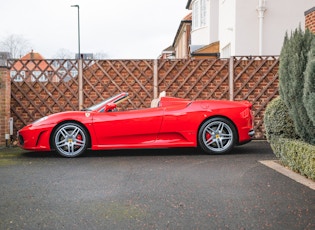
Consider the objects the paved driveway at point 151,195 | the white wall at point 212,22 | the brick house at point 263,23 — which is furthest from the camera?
the white wall at point 212,22

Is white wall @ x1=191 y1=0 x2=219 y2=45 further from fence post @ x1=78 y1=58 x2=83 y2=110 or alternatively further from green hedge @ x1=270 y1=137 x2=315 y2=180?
green hedge @ x1=270 y1=137 x2=315 y2=180

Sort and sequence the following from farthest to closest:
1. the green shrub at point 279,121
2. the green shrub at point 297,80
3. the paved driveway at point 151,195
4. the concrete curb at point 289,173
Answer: the green shrub at point 279,121
the green shrub at point 297,80
the concrete curb at point 289,173
the paved driveway at point 151,195

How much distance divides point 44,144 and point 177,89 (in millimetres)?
4038

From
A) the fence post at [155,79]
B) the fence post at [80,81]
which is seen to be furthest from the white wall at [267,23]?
the fence post at [80,81]

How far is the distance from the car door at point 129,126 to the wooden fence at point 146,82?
3.02 m

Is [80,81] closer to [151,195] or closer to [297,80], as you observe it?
[297,80]

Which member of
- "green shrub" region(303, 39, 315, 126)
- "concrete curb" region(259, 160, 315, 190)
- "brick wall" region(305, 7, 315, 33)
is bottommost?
"concrete curb" region(259, 160, 315, 190)

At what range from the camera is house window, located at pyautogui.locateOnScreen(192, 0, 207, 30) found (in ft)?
76.8

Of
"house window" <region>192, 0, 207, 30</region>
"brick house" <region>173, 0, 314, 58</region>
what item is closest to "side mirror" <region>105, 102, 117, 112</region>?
"brick house" <region>173, 0, 314, 58</region>

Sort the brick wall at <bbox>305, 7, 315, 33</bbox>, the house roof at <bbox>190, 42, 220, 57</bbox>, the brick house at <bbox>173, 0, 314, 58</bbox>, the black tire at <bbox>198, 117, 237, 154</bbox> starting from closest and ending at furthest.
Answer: the black tire at <bbox>198, 117, 237, 154</bbox> → the brick wall at <bbox>305, 7, 315, 33</bbox> → the brick house at <bbox>173, 0, 314, 58</bbox> → the house roof at <bbox>190, 42, 220, 57</bbox>

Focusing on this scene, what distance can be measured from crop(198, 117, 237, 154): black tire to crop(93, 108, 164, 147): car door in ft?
2.64

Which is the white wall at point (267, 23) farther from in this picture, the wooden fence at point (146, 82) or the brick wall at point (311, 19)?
the brick wall at point (311, 19)

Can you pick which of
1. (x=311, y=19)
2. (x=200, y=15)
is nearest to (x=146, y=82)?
(x=311, y=19)

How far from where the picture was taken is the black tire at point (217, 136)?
7.93m
